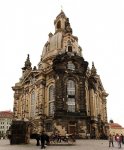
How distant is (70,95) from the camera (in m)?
49.7

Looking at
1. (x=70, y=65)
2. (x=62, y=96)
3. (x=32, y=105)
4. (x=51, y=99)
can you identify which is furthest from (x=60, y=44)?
(x=62, y=96)

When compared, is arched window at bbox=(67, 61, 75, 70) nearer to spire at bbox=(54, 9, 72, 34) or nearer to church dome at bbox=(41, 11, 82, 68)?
church dome at bbox=(41, 11, 82, 68)

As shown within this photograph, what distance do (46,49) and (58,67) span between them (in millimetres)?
13935

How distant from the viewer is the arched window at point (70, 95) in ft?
161

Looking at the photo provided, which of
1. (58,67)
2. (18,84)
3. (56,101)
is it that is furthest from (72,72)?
(18,84)

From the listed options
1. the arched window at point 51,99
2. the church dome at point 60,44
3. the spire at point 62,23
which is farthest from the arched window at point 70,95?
the spire at point 62,23

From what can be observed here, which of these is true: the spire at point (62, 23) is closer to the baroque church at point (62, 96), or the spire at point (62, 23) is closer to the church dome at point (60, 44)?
the church dome at point (60, 44)

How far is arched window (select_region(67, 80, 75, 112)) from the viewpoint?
4897cm

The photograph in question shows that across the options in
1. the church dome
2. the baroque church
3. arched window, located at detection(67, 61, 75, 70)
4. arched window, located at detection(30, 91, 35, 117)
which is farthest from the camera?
the church dome

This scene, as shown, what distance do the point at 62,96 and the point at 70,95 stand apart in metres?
1.86

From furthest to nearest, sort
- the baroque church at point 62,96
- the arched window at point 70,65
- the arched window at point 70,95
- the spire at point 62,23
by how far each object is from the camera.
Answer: the spire at point 62,23 → the arched window at point 70,65 → the arched window at point 70,95 → the baroque church at point 62,96

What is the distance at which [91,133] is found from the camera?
48.9m

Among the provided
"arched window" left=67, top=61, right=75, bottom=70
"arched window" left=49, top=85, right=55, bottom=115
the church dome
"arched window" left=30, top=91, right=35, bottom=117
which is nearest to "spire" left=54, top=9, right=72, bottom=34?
the church dome

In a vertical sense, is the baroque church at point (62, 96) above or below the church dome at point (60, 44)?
below
